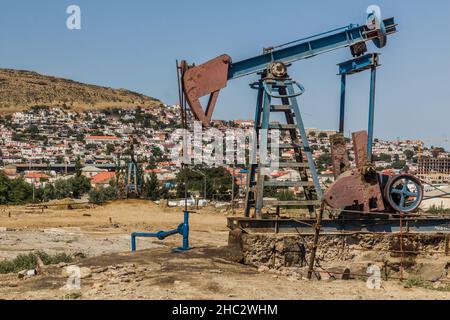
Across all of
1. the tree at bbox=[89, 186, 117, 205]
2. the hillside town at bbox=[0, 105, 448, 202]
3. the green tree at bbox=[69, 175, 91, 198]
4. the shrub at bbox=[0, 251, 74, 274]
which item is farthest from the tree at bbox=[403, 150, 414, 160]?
the shrub at bbox=[0, 251, 74, 274]

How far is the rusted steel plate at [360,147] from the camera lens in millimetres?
12648

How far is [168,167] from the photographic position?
8481 cm

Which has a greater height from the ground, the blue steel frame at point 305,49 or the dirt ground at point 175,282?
the blue steel frame at point 305,49

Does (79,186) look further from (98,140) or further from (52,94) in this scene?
(52,94)

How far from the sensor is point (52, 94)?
427 ft

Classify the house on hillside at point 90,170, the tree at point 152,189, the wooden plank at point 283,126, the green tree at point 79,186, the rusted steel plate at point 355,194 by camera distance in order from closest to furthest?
the rusted steel plate at point 355,194 → the wooden plank at point 283,126 → the tree at point 152,189 → the green tree at point 79,186 → the house on hillside at point 90,170

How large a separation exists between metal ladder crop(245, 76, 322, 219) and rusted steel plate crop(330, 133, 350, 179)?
0.58m

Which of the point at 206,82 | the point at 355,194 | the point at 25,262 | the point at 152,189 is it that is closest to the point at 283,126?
the point at 206,82

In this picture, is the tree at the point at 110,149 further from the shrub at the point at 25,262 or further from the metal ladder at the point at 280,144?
the metal ladder at the point at 280,144

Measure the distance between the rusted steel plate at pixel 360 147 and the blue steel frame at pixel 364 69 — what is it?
0.10 metres

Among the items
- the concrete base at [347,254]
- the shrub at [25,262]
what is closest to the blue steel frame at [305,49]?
the concrete base at [347,254]
